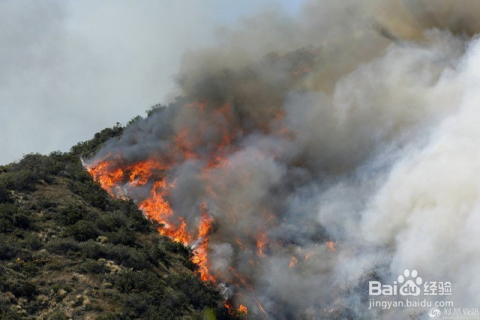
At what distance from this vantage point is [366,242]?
3900 centimetres

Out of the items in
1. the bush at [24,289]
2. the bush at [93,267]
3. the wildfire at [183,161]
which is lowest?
the bush at [24,289]

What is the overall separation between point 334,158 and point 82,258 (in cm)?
2248

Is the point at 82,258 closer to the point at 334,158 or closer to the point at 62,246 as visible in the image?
the point at 62,246

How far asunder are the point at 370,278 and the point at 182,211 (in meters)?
16.3

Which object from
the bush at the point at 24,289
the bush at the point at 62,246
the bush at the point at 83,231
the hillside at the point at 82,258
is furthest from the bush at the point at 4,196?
the bush at the point at 24,289

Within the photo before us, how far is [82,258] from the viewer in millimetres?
34188

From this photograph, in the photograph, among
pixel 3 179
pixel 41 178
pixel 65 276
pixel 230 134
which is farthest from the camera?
pixel 230 134

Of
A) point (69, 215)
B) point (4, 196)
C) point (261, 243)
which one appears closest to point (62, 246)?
point (69, 215)

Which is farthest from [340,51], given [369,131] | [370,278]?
[370,278]

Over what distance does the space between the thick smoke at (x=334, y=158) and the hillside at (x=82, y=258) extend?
11.9 ft

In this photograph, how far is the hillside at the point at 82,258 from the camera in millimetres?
29797

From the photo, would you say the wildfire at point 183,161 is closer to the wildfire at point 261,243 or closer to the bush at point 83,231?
the wildfire at point 261,243

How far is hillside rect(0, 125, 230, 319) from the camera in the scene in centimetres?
2980

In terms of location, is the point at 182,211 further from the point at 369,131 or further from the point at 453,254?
the point at 453,254
